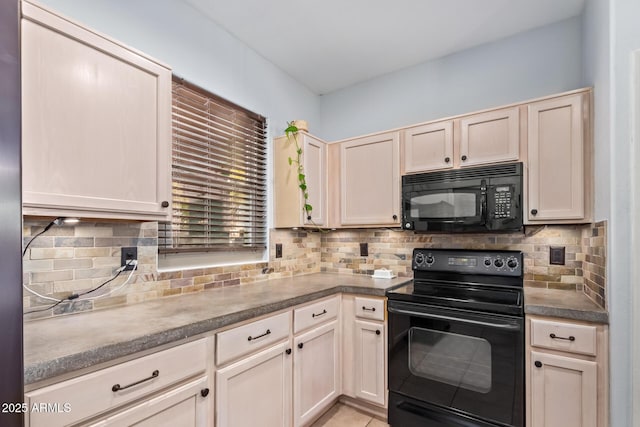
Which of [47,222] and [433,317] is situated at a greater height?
[47,222]

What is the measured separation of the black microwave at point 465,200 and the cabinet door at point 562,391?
76 cm

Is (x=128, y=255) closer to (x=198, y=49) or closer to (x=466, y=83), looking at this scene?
(x=198, y=49)

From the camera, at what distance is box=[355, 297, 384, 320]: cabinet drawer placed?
6.88ft

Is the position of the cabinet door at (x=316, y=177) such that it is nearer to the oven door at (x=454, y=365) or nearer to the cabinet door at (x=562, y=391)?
the oven door at (x=454, y=365)

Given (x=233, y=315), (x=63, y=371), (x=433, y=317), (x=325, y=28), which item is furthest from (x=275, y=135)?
(x=63, y=371)

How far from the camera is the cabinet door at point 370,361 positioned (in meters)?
2.09

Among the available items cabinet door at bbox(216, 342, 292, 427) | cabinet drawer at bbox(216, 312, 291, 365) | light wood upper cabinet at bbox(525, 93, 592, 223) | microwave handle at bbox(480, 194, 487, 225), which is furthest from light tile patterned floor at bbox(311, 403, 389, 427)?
light wood upper cabinet at bbox(525, 93, 592, 223)

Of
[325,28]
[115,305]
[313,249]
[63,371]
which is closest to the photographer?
[63,371]

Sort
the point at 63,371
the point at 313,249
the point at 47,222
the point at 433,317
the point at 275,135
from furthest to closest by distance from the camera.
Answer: the point at 313,249, the point at 275,135, the point at 433,317, the point at 47,222, the point at 63,371

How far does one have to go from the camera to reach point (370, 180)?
2.56m

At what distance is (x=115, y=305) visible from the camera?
1550 mm

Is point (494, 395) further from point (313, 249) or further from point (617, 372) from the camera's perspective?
point (313, 249)

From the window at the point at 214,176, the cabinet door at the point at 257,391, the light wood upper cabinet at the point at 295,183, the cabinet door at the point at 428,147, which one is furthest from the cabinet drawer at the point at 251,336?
the cabinet door at the point at 428,147

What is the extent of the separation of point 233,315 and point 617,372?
172 centimetres
